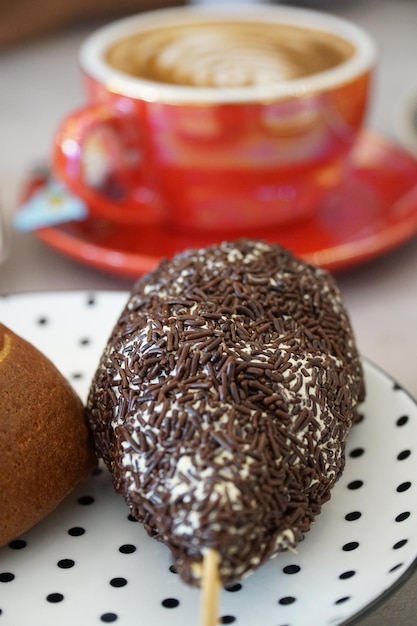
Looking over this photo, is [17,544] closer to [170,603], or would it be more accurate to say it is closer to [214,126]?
[170,603]

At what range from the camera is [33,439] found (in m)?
0.70

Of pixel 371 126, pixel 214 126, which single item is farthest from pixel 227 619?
pixel 371 126

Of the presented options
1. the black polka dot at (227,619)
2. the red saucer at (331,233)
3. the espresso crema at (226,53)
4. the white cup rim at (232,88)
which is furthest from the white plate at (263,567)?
the espresso crema at (226,53)

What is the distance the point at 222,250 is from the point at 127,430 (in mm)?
235

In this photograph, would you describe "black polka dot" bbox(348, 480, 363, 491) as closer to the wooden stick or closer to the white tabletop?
the white tabletop

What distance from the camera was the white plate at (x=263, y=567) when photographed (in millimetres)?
621

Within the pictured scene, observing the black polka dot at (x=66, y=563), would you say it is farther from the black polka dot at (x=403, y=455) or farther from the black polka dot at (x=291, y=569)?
the black polka dot at (x=403, y=455)

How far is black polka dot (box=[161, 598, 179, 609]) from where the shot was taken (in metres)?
0.64

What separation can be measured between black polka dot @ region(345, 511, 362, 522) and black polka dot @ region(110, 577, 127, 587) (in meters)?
0.20

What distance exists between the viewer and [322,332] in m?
0.75

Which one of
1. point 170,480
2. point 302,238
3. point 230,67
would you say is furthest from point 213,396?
point 230,67

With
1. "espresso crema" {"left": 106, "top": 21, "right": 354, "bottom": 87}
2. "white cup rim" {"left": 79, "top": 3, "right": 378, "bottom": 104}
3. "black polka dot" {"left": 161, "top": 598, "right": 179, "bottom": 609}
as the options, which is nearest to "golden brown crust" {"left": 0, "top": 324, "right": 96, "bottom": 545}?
"black polka dot" {"left": 161, "top": 598, "right": 179, "bottom": 609}

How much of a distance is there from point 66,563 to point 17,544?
52 mm

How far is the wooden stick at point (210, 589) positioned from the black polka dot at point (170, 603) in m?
0.07
